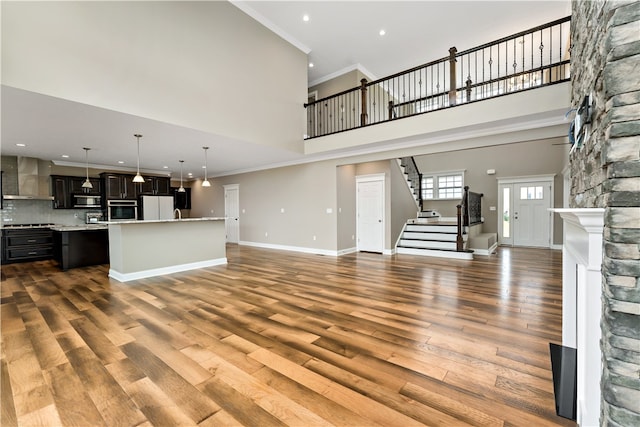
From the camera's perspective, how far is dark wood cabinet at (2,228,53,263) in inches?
249

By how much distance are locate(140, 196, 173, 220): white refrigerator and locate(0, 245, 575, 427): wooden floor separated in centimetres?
451

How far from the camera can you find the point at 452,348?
2.37m

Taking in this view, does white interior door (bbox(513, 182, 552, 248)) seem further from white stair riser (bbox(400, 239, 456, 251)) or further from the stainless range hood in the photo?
the stainless range hood

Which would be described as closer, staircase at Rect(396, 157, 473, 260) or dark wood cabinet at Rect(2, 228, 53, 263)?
dark wood cabinet at Rect(2, 228, 53, 263)

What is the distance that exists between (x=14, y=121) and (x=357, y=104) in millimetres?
7251

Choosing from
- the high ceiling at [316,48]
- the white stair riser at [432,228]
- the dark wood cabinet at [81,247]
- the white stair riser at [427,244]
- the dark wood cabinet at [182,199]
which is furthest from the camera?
the dark wood cabinet at [182,199]

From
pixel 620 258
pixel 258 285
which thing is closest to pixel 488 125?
pixel 620 258

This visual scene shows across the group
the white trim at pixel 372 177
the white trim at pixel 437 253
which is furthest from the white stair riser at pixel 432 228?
the white trim at pixel 372 177

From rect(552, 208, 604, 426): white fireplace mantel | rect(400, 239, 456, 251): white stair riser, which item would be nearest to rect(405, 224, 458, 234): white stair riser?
rect(400, 239, 456, 251): white stair riser

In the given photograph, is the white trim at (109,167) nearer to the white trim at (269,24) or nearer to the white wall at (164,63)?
the white wall at (164,63)

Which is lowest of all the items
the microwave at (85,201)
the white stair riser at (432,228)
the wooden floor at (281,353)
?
the wooden floor at (281,353)

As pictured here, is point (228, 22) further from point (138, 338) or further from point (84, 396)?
point (84, 396)

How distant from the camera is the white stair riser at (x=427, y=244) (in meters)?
7.02

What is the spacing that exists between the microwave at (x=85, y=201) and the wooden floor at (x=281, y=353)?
3.91m
